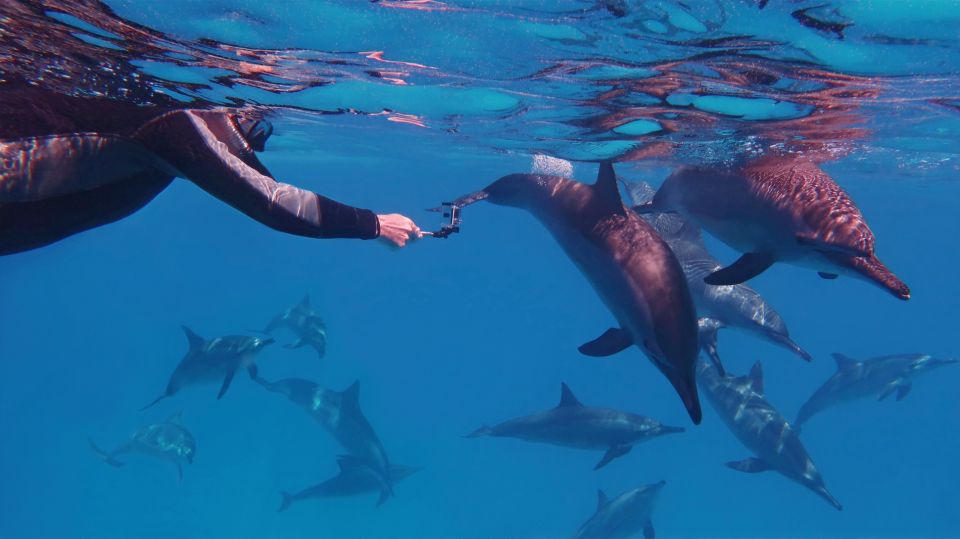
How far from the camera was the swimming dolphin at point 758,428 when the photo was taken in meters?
11.7

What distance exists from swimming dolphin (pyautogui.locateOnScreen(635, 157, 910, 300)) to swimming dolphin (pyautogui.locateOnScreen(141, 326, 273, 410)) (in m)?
9.99

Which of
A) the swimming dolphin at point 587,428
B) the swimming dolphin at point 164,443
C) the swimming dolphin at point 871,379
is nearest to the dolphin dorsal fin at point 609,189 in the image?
the swimming dolphin at point 587,428

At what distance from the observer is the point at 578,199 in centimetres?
618

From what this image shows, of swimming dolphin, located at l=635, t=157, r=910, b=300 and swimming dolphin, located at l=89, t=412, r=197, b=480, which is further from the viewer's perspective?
swimming dolphin, located at l=89, t=412, r=197, b=480

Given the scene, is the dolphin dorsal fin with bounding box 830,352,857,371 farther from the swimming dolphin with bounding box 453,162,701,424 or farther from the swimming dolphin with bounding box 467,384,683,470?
the swimming dolphin with bounding box 453,162,701,424

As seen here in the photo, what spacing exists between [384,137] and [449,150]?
2988mm

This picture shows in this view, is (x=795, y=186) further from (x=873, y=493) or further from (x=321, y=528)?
(x=873, y=493)

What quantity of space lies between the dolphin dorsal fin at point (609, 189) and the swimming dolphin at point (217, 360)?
9.77m

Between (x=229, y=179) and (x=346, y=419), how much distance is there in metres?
13.0

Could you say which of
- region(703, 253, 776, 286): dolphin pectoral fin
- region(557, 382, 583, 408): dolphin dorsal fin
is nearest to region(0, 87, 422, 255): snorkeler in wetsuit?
region(703, 253, 776, 286): dolphin pectoral fin

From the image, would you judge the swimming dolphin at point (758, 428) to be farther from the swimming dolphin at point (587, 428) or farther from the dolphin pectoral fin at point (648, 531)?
the dolphin pectoral fin at point (648, 531)

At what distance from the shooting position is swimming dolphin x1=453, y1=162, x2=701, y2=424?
4441mm

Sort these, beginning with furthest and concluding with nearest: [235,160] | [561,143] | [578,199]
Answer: [561,143] → [578,199] → [235,160]

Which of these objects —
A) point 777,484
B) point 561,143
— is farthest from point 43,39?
point 777,484
